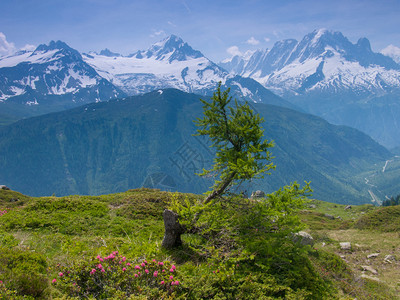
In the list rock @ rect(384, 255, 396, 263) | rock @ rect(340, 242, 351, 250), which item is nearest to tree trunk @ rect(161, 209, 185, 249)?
rock @ rect(384, 255, 396, 263)

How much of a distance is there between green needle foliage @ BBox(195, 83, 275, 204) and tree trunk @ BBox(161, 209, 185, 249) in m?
2.28

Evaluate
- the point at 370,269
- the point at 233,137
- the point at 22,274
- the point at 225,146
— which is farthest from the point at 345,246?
the point at 22,274

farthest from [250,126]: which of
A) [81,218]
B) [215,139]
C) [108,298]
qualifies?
[81,218]

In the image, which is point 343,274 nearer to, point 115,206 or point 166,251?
point 166,251

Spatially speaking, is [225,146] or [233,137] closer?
[233,137]

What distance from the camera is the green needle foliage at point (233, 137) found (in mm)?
12367

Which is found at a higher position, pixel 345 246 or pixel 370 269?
pixel 370 269

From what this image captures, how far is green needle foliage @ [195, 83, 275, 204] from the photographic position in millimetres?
12367

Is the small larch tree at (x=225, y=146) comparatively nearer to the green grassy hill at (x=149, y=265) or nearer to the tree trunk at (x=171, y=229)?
the tree trunk at (x=171, y=229)

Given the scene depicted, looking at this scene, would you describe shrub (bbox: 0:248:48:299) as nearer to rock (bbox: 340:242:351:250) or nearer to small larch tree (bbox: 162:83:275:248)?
small larch tree (bbox: 162:83:275:248)

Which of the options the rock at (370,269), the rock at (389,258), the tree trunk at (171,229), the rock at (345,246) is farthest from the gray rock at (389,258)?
the tree trunk at (171,229)

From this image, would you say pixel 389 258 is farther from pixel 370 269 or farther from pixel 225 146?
pixel 225 146

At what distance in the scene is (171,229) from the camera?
12.6 metres

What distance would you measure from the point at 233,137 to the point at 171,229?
5.70 m
